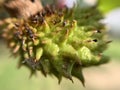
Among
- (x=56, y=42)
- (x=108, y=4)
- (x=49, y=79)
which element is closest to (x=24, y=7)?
(x=56, y=42)

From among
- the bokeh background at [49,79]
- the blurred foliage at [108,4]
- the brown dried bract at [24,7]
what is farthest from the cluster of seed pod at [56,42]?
the bokeh background at [49,79]

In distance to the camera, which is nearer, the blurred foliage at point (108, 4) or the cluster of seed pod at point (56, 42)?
the cluster of seed pod at point (56, 42)

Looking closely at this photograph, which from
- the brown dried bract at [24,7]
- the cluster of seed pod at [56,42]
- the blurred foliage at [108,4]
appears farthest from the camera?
the blurred foliage at [108,4]

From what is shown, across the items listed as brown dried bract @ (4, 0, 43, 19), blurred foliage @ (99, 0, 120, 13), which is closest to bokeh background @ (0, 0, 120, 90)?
blurred foliage @ (99, 0, 120, 13)

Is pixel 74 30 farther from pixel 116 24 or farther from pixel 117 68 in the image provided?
pixel 116 24

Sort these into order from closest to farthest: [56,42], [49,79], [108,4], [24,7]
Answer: [56,42]
[24,7]
[108,4]
[49,79]

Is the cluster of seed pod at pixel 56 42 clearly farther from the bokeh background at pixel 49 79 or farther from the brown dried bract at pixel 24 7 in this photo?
the bokeh background at pixel 49 79

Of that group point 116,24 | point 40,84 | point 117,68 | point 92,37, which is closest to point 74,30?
point 92,37

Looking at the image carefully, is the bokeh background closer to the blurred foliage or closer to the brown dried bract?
the blurred foliage

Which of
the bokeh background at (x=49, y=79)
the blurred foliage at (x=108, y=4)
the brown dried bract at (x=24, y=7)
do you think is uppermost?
the brown dried bract at (x=24, y=7)

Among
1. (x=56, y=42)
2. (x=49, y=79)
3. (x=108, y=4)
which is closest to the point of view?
(x=56, y=42)

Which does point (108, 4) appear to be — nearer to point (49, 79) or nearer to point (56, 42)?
point (56, 42)
